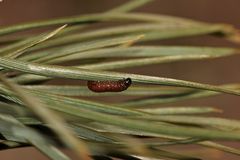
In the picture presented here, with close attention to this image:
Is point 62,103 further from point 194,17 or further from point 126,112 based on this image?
point 194,17

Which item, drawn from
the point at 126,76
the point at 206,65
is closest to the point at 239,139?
the point at 126,76

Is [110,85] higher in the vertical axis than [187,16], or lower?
lower

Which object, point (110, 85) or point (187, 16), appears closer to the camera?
point (110, 85)

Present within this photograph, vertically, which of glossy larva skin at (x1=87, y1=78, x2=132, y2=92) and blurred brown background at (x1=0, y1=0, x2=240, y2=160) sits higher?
blurred brown background at (x1=0, y1=0, x2=240, y2=160)

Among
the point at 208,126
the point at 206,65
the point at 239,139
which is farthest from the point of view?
the point at 206,65

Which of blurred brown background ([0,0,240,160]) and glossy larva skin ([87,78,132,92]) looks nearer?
glossy larva skin ([87,78,132,92])
